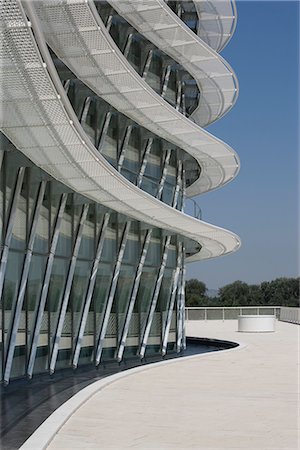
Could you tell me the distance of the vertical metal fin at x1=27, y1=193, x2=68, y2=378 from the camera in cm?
1905

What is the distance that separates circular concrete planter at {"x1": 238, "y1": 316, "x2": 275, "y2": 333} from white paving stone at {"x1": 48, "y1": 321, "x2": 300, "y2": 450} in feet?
58.3

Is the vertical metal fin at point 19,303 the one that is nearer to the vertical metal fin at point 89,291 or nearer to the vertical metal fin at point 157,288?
the vertical metal fin at point 89,291

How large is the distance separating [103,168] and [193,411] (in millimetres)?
5671

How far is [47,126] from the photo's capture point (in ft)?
45.3

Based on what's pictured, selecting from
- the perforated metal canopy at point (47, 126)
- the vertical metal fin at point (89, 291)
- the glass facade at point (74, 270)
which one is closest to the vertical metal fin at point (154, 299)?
the glass facade at point (74, 270)

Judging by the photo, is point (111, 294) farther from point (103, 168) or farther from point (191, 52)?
point (191, 52)

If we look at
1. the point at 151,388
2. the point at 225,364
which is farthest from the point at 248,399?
the point at 225,364

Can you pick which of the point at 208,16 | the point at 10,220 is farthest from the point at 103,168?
the point at 208,16

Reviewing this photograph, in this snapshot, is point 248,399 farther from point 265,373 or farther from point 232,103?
point 232,103

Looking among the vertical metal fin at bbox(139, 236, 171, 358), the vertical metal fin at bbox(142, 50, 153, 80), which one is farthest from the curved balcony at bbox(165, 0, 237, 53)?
the vertical metal fin at bbox(139, 236, 171, 358)

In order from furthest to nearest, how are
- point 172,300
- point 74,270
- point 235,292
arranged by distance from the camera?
1. point 235,292
2. point 172,300
3. point 74,270

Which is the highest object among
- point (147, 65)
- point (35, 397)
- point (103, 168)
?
point (147, 65)

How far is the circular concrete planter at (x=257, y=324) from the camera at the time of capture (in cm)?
3988

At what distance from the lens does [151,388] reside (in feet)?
55.8
